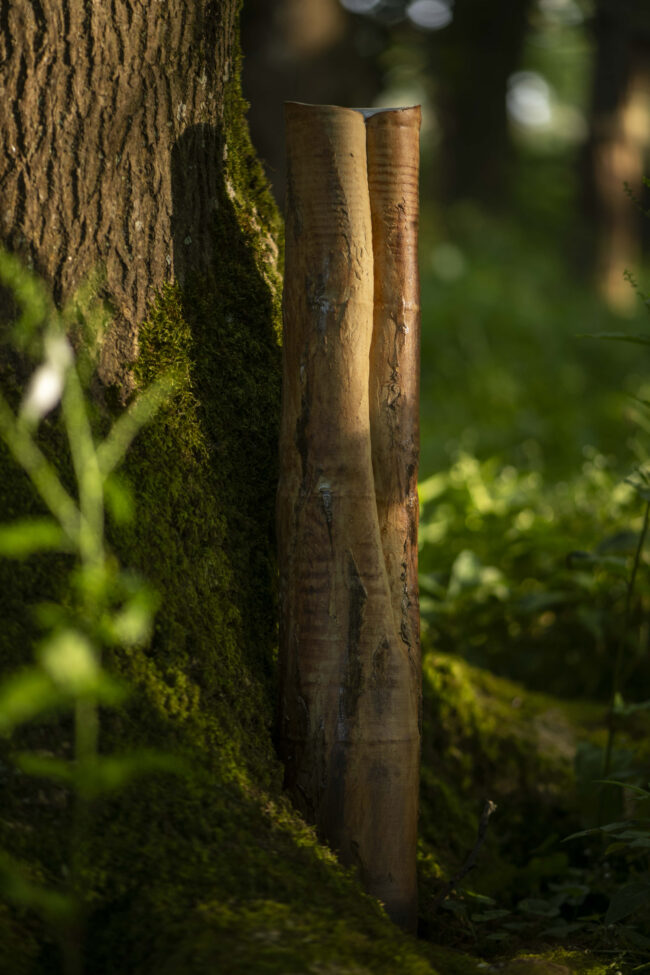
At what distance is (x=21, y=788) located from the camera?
64.5 inches

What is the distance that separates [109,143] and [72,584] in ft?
2.94

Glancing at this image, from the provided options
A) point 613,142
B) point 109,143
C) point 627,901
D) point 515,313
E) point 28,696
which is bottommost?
point 627,901

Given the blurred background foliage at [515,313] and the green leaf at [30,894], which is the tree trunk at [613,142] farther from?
the green leaf at [30,894]

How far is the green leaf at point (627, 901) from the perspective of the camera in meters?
1.86

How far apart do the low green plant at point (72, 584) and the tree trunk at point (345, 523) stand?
33 centimetres

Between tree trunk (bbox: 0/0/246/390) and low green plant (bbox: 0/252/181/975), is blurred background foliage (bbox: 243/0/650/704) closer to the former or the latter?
tree trunk (bbox: 0/0/246/390)

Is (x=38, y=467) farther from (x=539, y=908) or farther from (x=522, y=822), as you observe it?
(x=522, y=822)

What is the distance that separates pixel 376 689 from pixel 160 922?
630 mm

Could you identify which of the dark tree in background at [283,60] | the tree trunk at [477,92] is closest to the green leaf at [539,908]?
the dark tree in background at [283,60]

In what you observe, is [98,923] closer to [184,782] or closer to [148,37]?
[184,782]

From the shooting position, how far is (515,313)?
10.6m

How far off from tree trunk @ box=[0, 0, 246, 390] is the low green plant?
0.24 ft

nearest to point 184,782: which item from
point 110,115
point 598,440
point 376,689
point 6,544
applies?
point 376,689

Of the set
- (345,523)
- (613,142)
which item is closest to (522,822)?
(345,523)
